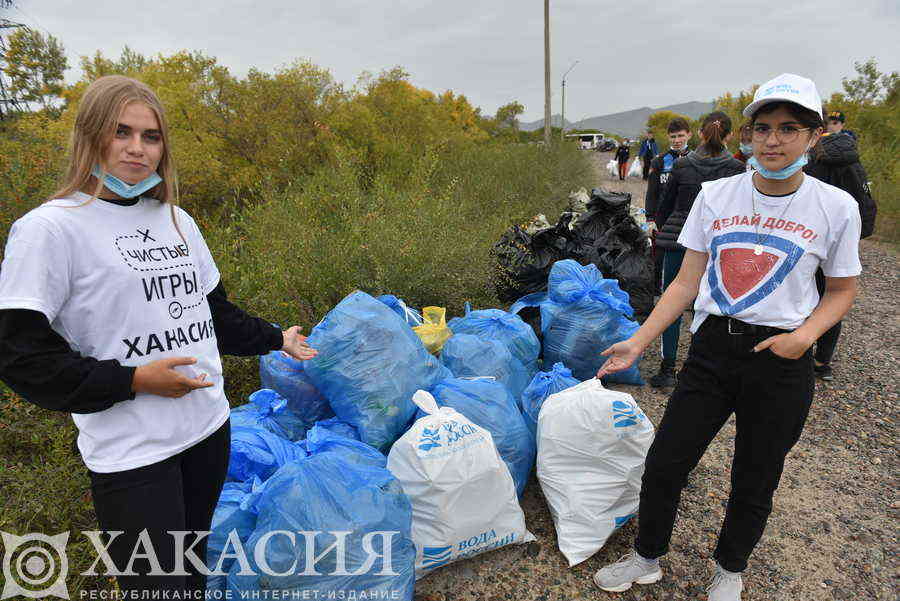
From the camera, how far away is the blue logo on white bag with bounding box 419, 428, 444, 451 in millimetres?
1937

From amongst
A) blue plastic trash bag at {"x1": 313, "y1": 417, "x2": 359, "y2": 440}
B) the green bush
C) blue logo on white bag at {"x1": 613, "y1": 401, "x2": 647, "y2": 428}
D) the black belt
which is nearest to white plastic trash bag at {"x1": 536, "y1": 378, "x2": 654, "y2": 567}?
blue logo on white bag at {"x1": 613, "y1": 401, "x2": 647, "y2": 428}

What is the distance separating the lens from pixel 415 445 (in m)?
1.94

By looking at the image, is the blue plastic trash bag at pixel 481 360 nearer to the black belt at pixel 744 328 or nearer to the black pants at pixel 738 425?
the black pants at pixel 738 425

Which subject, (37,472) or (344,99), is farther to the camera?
(344,99)

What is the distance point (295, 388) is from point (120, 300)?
1.37 metres

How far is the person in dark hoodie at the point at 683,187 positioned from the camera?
10.6 ft

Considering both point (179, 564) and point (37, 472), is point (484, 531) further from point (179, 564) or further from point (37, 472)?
point (37, 472)

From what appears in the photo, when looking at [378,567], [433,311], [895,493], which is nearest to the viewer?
[378,567]

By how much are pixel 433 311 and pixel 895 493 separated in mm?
2625

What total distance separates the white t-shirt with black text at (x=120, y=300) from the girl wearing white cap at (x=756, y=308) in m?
1.39

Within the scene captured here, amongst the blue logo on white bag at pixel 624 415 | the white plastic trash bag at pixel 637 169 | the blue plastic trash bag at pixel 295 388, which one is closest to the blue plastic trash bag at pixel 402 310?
the blue plastic trash bag at pixel 295 388

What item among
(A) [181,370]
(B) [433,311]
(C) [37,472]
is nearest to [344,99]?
(B) [433,311]

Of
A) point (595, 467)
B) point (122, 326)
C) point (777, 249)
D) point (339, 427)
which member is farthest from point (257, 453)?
point (777, 249)

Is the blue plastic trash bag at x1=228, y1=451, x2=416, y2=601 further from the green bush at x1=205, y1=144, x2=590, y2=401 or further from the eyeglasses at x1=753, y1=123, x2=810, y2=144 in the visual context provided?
the eyeglasses at x1=753, y1=123, x2=810, y2=144
